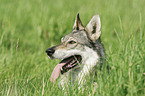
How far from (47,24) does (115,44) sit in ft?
6.66

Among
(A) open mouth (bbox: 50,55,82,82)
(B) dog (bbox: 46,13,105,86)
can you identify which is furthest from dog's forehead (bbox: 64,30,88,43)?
(A) open mouth (bbox: 50,55,82,82)

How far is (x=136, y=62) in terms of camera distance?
108 inches

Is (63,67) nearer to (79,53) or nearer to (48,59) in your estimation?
(79,53)

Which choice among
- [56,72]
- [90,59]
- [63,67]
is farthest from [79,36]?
[56,72]

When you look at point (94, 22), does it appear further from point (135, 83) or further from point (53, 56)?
point (135, 83)

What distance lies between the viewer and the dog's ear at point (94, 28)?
356cm

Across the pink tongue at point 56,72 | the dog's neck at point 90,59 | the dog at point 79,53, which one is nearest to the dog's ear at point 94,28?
the dog at point 79,53

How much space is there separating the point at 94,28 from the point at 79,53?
0.50 metres

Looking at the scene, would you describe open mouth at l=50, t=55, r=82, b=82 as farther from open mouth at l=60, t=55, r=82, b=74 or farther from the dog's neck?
the dog's neck

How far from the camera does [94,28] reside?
3.70m

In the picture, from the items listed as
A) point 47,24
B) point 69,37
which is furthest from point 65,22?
point 69,37

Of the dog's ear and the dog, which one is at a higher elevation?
the dog's ear

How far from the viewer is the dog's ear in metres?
3.56

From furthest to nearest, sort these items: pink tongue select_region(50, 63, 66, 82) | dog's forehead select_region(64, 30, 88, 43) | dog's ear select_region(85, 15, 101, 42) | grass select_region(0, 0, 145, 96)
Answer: dog's forehead select_region(64, 30, 88, 43) < dog's ear select_region(85, 15, 101, 42) < pink tongue select_region(50, 63, 66, 82) < grass select_region(0, 0, 145, 96)
